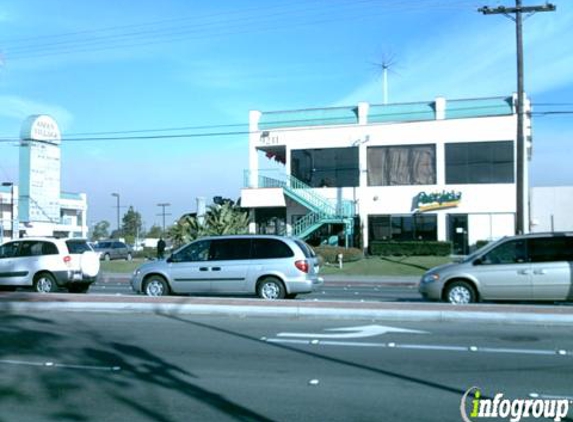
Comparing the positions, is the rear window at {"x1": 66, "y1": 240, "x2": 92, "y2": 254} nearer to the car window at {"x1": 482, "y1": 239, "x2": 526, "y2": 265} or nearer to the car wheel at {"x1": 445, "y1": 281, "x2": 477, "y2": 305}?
the car wheel at {"x1": 445, "y1": 281, "x2": 477, "y2": 305}

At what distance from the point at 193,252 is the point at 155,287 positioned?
4.50ft

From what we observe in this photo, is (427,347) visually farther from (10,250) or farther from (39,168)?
(39,168)

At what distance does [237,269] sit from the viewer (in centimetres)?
1655

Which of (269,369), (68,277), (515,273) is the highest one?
(515,273)

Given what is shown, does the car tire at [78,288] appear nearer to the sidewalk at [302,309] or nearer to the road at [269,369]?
the sidewalk at [302,309]

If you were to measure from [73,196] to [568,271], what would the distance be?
284ft

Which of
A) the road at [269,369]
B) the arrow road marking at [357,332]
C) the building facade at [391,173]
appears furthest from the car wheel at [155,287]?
the building facade at [391,173]

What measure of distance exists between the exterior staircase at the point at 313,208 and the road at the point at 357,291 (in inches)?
515

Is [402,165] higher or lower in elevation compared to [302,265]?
higher

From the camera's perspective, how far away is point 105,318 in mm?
13375

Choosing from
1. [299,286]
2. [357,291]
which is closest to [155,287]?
[299,286]

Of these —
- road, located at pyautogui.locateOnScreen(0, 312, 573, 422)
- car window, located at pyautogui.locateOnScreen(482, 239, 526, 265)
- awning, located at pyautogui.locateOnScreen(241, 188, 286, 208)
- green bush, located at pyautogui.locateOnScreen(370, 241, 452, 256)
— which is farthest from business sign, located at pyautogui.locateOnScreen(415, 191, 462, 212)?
road, located at pyautogui.locateOnScreen(0, 312, 573, 422)

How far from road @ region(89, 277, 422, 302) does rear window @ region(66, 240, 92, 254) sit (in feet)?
6.78

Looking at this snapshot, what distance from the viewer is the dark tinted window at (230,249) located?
1670 cm
